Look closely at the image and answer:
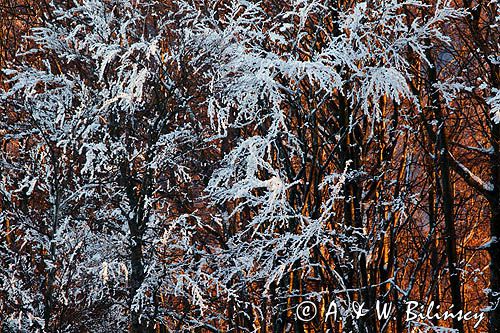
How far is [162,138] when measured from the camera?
28.3 feet

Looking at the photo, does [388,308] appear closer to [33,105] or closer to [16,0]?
[33,105]

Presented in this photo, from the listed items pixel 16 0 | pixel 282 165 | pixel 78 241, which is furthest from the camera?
pixel 16 0

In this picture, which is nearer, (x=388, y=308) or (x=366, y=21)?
(x=366, y=21)

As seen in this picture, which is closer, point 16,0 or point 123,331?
point 123,331

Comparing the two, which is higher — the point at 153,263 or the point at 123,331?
the point at 153,263

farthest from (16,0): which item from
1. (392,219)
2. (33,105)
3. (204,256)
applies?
(392,219)

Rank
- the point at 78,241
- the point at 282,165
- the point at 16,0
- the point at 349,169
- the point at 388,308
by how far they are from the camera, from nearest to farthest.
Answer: the point at 78,241 → the point at 349,169 → the point at 388,308 → the point at 282,165 → the point at 16,0

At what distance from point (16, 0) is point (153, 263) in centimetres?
1048

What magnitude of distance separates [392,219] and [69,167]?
16.1ft

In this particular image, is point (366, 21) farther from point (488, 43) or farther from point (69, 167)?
point (69, 167)

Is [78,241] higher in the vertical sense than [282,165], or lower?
lower

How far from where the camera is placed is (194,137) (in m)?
9.10

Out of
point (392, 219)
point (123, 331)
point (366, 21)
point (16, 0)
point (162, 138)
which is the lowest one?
point (123, 331)

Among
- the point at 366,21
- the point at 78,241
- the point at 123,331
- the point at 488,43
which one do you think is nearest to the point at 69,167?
the point at 78,241
